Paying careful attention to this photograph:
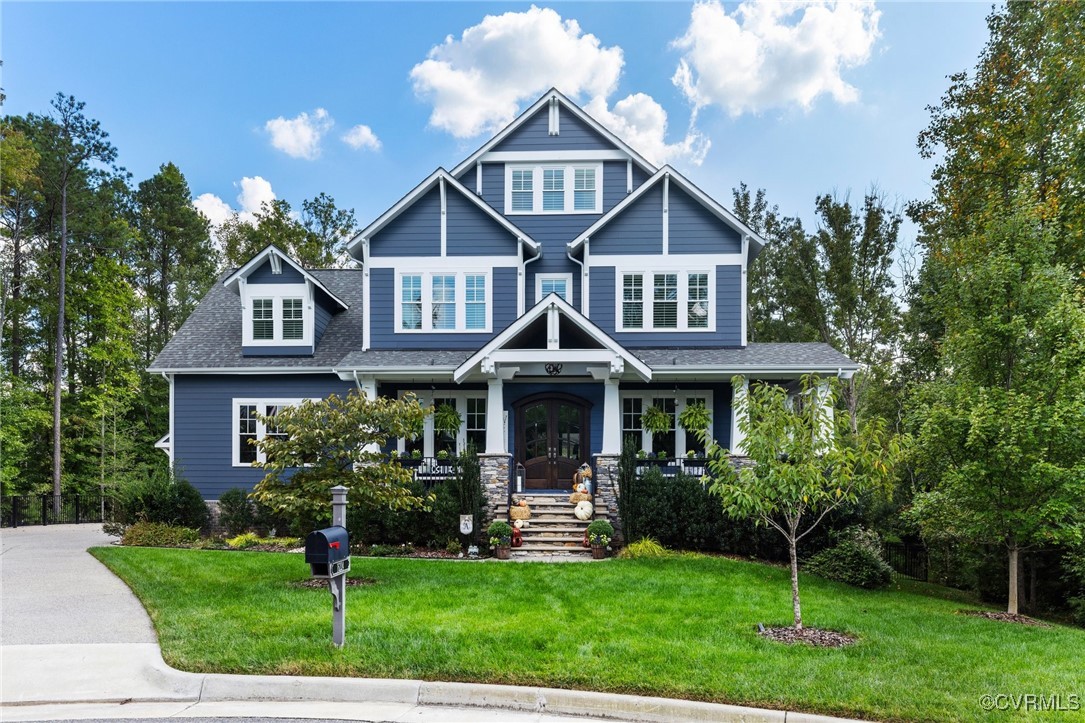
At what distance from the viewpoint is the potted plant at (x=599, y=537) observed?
12344 mm

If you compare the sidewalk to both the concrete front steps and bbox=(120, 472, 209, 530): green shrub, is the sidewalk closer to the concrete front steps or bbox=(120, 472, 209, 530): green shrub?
the concrete front steps

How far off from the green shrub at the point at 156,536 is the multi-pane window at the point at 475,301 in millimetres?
8469

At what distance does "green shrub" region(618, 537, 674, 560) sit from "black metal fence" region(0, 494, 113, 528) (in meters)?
17.9

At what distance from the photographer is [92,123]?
24859 millimetres

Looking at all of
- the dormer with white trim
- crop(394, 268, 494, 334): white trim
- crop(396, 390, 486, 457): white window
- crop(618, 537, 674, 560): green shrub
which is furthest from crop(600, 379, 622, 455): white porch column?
the dormer with white trim

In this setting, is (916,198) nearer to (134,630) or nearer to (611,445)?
(611,445)

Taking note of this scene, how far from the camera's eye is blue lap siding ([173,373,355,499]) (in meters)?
16.5

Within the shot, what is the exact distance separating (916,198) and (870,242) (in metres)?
2.26

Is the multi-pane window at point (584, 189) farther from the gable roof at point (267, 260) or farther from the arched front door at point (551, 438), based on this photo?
the gable roof at point (267, 260)

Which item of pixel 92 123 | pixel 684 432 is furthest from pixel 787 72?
pixel 92 123

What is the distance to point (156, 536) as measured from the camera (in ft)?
46.1

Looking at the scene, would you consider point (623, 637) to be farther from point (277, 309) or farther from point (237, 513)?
point (277, 309)

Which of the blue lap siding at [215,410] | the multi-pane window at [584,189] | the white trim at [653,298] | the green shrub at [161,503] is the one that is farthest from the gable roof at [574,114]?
the green shrub at [161,503]

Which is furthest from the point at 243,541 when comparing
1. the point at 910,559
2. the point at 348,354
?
the point at 910,559
